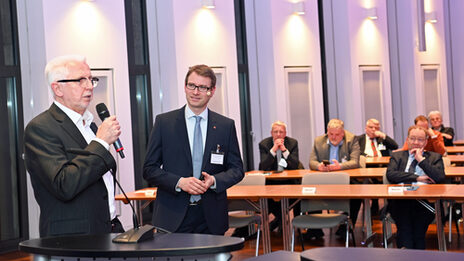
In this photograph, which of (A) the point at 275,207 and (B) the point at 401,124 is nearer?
(A) the point at 275,207

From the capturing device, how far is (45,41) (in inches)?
315

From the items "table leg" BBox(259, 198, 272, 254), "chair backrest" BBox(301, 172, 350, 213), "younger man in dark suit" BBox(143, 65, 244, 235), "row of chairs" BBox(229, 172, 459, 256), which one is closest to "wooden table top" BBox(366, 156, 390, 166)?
"row of chairs" BBox(229, 172, 459, 256)

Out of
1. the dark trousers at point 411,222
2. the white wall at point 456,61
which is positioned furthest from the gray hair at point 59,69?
the white wall at point 456,61

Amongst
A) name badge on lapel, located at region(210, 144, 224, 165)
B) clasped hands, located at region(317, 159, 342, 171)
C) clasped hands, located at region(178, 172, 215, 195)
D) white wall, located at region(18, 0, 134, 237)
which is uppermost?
white wall, located at region(18, 0, 134, 237)

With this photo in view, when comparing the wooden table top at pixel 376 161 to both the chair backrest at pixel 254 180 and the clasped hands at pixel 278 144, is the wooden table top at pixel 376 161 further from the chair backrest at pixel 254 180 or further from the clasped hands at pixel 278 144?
the chair backrest at pixel 254 180

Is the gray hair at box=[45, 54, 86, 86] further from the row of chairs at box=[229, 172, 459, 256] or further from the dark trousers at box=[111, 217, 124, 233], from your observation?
the row of chairs at box=[229, 172, 459, 256]

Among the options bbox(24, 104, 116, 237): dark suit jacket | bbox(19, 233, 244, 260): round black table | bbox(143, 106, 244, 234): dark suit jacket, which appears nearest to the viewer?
bbox(19, 233, 244, 260): round black table

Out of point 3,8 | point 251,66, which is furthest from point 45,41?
point 251,66

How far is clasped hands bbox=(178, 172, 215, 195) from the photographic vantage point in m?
3.77

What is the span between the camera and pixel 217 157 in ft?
13.0

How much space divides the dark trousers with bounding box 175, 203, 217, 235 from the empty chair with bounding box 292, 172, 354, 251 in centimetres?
275

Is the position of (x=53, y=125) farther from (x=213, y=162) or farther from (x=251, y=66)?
(x=251, y=66)

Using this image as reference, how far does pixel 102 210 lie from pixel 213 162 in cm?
110

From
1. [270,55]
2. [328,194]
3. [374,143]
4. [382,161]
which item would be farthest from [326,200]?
[270,55]
